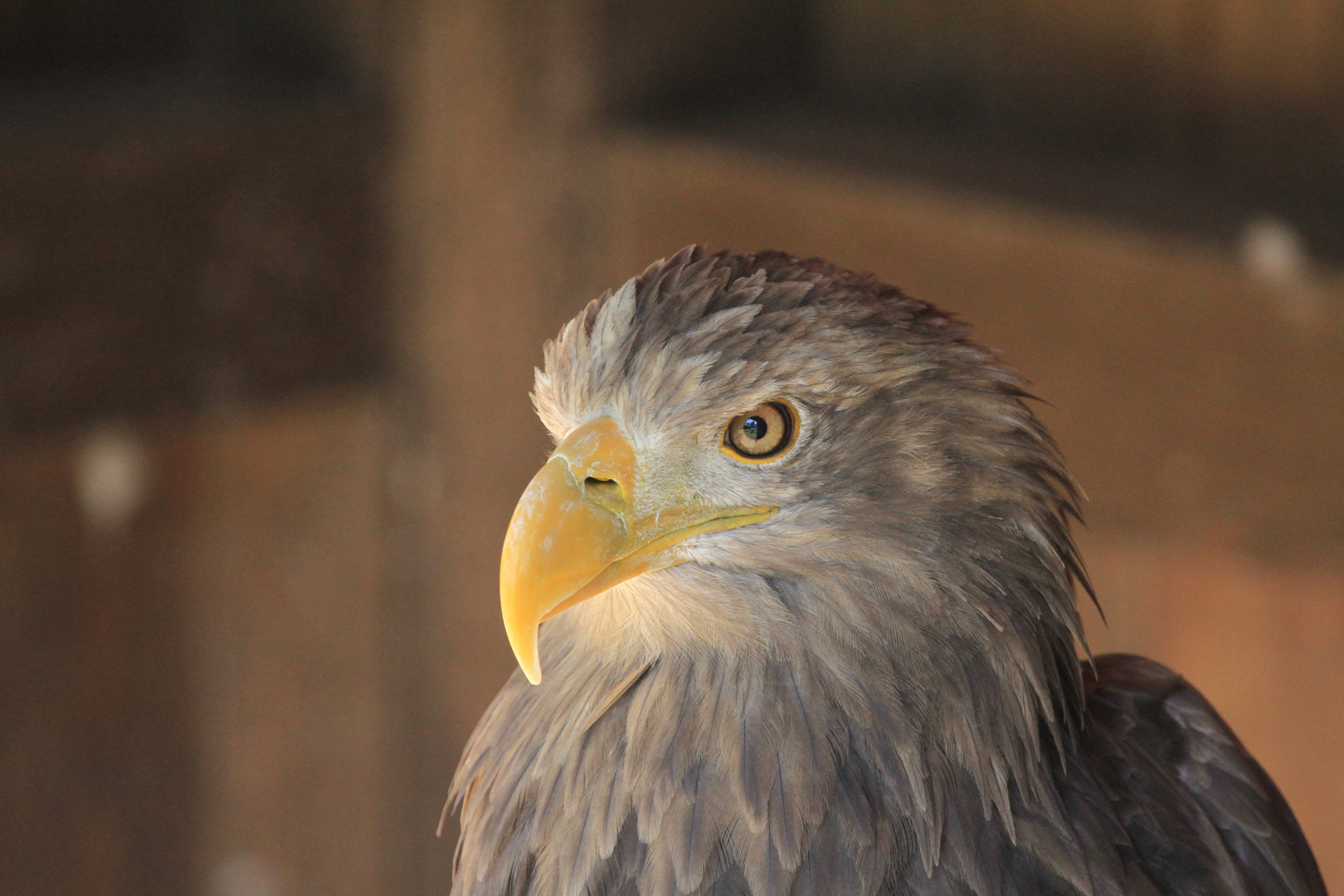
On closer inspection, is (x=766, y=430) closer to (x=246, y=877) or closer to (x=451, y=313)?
(x=451, y=313)

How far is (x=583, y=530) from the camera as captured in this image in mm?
1176

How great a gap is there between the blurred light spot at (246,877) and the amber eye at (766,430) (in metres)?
2.93

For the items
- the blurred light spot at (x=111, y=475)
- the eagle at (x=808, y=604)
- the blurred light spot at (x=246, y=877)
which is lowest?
the blurred light spot at (x=246, y=877)

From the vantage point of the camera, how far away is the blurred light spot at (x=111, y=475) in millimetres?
3164

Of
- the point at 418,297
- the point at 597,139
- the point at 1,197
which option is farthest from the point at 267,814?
the point at 597,139

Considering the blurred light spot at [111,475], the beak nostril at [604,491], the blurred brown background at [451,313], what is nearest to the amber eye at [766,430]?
the beak nostril at [604,491]

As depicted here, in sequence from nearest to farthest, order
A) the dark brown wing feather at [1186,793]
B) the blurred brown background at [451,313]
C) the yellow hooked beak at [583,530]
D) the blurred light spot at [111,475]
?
1. the yellow hooked beak at [583,530]
2. the dark brown wing feather at [1186,793]
3. the blurred brown background at [451,313]
4. the blurred light spot at [111,475]

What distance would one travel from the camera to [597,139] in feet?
10.7

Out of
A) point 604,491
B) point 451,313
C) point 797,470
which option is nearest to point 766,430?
point 797,470

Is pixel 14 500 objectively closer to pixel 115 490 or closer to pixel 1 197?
pixel 115 490

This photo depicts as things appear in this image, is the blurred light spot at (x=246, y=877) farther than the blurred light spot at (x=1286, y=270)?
Yes

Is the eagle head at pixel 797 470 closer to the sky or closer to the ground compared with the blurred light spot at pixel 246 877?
closer to the sky

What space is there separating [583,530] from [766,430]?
0.62 feet

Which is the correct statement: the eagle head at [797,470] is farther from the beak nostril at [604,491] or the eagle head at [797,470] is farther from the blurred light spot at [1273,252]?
the blurred light spot at [1273,252]
